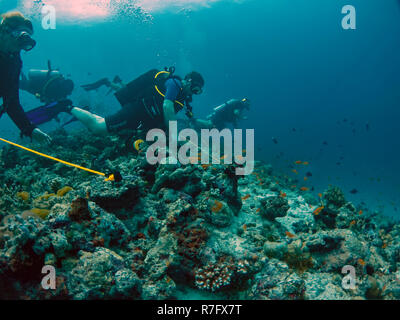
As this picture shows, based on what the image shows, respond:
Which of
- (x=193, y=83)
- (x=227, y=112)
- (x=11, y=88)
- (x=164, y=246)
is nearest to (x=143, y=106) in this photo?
(x=193, y=83)

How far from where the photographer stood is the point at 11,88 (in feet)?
15.8

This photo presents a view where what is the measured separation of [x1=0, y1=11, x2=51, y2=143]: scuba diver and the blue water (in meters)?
16.8

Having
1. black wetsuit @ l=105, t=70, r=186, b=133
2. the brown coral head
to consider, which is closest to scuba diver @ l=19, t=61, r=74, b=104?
black wetsuit @ l=105, t=70, r=186, b=133

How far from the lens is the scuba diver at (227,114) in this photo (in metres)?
14.9

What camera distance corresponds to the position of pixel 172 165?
4859 mm

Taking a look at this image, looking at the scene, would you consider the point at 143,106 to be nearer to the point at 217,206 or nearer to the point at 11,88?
the point at 11,88

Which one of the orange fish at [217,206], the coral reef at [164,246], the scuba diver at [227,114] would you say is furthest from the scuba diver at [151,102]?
the scuba diver at [227,114]

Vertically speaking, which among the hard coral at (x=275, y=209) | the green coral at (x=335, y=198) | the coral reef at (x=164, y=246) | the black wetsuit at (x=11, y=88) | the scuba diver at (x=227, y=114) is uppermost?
the scuba diver at (x=227, y=114)

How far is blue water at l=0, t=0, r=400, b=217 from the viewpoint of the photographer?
152 feet

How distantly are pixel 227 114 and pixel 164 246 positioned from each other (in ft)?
42.7

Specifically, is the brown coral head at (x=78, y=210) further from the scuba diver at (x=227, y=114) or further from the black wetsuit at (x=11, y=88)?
the scuba diver at (x=227, y=114)

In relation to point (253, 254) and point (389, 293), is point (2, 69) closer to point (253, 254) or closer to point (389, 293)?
point (253, 254)

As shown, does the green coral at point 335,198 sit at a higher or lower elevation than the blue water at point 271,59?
lower

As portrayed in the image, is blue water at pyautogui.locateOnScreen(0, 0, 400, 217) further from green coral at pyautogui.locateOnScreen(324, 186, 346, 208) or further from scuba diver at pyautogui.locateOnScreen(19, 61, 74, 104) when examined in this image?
scuba diver at pyautogui.locateOnScreen(19, 61, 74, 104)
